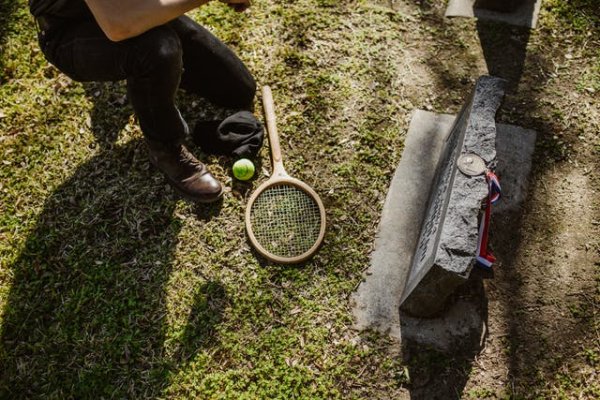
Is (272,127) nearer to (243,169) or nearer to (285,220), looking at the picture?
(243,169)

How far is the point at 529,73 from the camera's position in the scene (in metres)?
4.22

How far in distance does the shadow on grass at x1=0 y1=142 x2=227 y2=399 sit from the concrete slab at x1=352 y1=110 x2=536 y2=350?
112 centimetres

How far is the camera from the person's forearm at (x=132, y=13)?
2590 mm

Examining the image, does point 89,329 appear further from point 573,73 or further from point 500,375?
point 573,73

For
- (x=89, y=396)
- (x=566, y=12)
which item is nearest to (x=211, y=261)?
→ (x=89, y=396)

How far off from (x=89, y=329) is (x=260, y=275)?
1265 mm

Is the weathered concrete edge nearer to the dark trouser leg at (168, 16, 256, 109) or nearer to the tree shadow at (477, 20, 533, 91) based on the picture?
the tree shadow at (477, 20, 533, 91)

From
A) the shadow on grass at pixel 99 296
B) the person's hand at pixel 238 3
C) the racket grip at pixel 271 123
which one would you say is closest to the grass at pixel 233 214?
the shadow on grass at pixel 99 296

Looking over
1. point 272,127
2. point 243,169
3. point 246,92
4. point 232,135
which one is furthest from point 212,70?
point 243,169

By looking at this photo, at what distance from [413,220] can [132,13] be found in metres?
2.39

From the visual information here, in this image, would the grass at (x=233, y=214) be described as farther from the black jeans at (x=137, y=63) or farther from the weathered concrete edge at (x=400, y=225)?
the black jeans at (x=137, y=63)

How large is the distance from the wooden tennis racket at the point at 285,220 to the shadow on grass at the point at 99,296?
1.59 ft

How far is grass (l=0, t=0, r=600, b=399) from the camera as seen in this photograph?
3.31 meters

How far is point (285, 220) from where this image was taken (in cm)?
362
